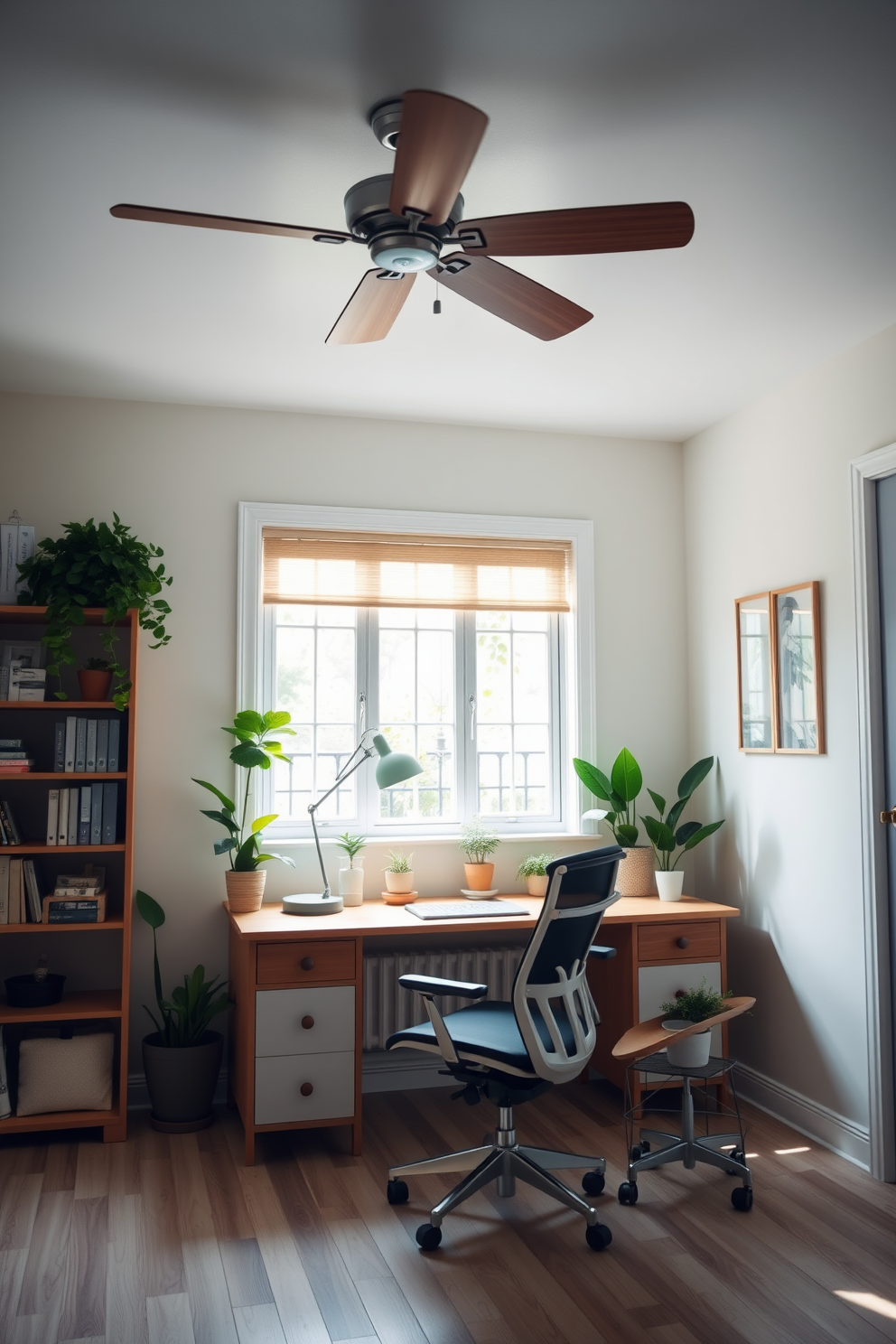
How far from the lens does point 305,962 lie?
352 centimetres

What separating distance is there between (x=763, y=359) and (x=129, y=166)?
7.40 feet

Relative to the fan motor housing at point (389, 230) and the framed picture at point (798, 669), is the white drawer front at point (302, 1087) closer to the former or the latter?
the framed picture at point (798, 669)

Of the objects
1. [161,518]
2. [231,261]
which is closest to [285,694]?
[161,518]

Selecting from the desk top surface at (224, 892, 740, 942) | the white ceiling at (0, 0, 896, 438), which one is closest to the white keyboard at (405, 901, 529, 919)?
the desk top surface at (224, 892, 740, 942)

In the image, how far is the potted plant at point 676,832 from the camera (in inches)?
164

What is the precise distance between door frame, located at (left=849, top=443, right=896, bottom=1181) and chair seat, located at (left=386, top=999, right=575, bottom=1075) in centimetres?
104

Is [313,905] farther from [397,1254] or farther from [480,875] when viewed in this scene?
[397,1254]

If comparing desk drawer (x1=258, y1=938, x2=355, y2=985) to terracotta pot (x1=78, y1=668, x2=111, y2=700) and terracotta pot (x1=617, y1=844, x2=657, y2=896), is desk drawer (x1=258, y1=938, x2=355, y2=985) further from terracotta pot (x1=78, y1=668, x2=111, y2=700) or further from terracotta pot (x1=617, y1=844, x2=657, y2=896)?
terracotta pot (x1=617, y1=844, x2=657, y2=896)

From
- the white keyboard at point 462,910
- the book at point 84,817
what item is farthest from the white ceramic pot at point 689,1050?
the book at point 84,817

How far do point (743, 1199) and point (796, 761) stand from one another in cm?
152

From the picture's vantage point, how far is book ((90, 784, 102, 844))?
370 cm

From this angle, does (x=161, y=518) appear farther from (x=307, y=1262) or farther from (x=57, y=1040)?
(x=307, y=1262)

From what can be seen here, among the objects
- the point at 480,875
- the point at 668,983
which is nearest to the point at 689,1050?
the point at 668,983

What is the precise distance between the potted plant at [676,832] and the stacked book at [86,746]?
211 cm
